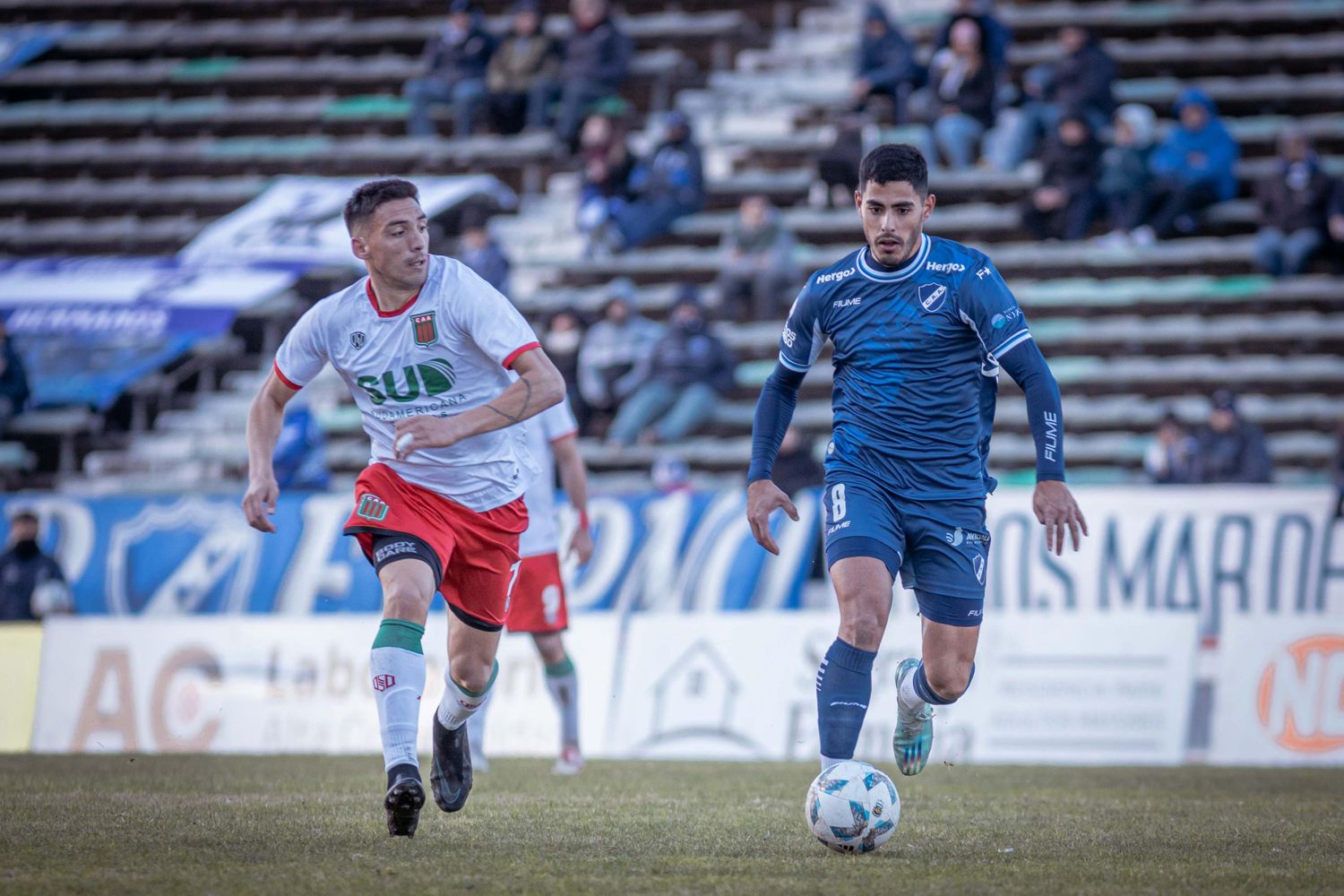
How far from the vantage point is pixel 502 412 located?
23.5 feet

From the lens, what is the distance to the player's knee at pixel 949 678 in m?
7.52

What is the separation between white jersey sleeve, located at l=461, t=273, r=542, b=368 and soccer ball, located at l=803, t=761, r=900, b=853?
2113 mm

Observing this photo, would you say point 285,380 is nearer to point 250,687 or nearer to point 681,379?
point 250,687

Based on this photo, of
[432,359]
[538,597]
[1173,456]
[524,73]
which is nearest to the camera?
[432,359]

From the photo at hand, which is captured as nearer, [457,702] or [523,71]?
[457,702]

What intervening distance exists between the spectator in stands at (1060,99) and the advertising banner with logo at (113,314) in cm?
819

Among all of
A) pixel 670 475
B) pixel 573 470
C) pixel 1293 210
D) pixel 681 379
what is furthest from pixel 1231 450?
pixel 573 470

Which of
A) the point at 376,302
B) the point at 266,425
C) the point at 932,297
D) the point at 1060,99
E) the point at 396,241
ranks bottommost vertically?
the point at 266,425

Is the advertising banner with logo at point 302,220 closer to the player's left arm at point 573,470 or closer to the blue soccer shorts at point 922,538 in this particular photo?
the player's left arm at point 573,470

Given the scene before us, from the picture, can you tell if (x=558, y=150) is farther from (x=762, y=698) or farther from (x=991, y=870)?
(x=991, y=870)

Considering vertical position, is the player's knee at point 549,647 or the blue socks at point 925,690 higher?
the blue socks at point 925,690

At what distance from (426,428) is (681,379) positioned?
12.0 meters

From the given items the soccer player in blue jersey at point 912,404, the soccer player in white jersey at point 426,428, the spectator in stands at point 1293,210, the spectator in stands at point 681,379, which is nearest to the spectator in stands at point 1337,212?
the spectator in stands at point 1293,210

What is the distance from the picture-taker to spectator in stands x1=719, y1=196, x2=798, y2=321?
1970 cm
